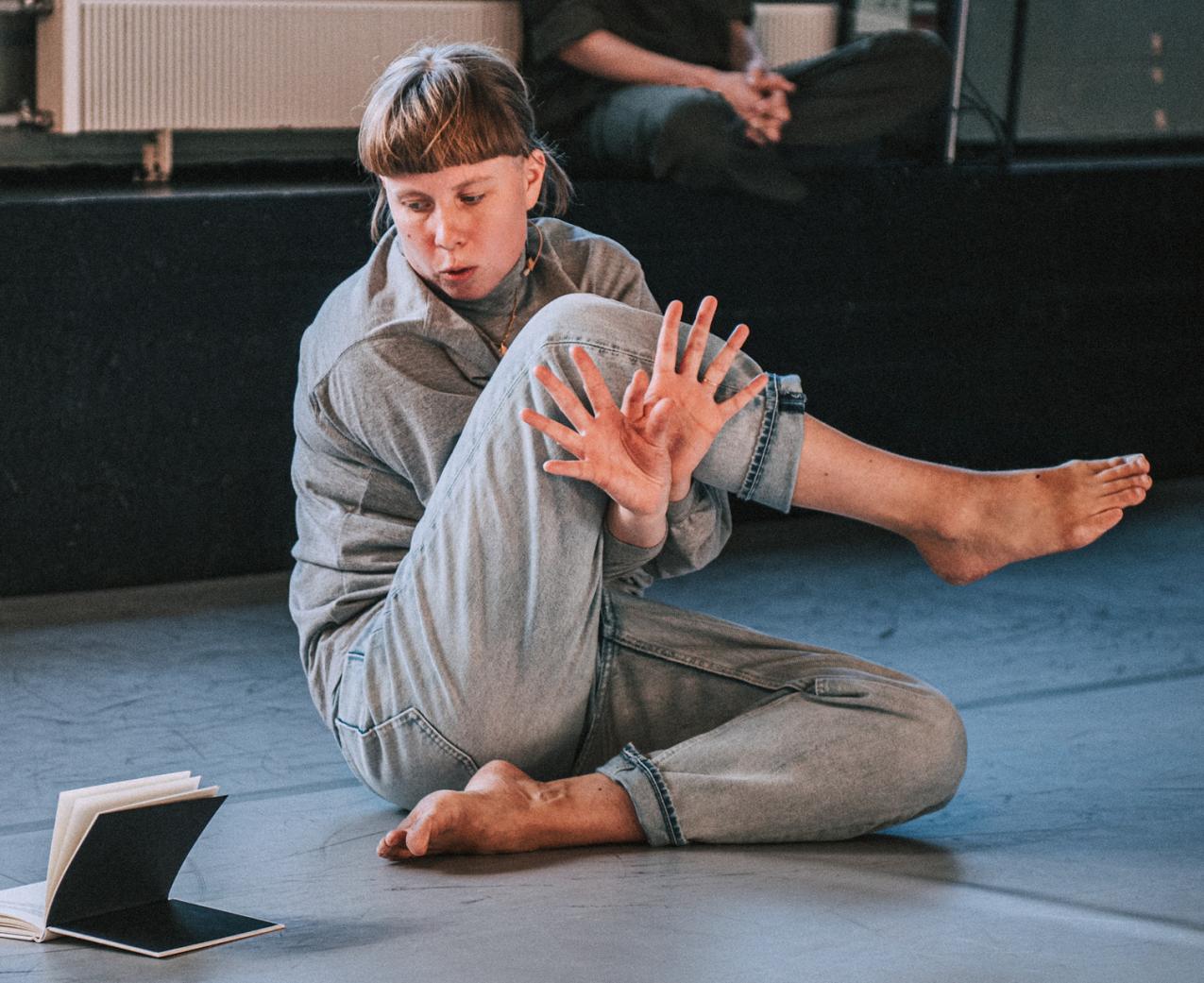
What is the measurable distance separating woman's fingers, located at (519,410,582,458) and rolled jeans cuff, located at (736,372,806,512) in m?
0.18

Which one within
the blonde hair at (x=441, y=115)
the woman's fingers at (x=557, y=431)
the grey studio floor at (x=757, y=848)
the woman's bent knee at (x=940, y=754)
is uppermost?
the blonde hair at (x=441, y=115)

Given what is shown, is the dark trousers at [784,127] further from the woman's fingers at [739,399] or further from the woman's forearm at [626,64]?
the woman's fingers at [739,399]

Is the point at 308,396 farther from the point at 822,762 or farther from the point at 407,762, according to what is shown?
the point at 822,762

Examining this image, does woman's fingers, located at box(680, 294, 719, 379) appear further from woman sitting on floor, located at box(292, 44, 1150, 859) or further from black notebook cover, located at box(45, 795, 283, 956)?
black notebook cover, located at box(45, 795, 283, 956)

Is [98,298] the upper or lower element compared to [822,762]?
upper

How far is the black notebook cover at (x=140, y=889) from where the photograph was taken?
4.17ft

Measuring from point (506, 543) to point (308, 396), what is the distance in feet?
1.02

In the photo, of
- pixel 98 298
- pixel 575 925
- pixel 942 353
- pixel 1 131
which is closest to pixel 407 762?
pixel 575 925

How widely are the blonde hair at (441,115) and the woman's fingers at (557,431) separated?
0.31 m

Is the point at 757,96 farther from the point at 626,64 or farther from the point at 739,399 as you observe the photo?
the point at 739,399

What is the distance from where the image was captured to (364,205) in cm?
274

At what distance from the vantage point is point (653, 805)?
1542mm

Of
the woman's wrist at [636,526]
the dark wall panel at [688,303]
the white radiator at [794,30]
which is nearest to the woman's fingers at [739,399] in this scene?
the woman's wrist at [636,526]

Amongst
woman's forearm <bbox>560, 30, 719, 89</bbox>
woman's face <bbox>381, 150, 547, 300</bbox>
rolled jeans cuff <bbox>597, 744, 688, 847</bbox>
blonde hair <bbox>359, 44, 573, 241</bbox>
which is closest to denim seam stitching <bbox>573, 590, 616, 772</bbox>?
rolled jeans cuff <bbox>597, 744, 688, 847</bbox>
